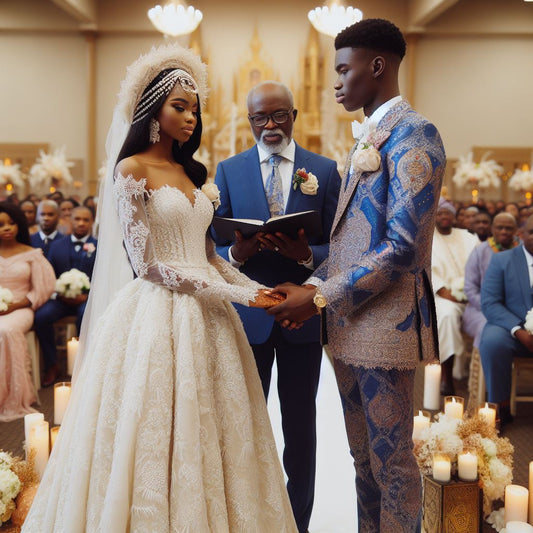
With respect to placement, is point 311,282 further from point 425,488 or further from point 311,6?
point 311,6

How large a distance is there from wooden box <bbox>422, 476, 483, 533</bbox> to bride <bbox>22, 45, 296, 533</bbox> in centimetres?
86

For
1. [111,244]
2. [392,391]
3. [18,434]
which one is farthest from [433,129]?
[18,434]

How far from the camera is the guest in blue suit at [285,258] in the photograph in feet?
9.25

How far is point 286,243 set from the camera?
253 cm

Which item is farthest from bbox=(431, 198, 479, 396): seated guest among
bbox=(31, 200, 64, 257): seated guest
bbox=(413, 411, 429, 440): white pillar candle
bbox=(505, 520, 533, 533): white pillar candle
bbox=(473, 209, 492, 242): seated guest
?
bbox=(31, 200, 64, 257): seated guest

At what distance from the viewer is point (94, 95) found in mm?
14594

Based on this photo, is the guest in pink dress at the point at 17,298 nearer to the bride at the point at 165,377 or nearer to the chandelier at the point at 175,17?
the bride at the point at 165,377

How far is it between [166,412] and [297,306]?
1.83ft

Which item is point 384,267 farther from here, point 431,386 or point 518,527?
point 431,386

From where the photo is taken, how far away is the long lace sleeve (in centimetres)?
230

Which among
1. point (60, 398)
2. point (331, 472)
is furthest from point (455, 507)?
point (60, 398)

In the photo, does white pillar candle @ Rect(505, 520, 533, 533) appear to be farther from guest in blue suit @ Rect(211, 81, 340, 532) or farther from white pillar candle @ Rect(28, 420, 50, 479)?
white pillar candle @ Rect(28, 420, 50, 479)

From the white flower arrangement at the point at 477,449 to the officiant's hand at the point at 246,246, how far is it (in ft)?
4.47

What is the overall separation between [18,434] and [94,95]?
37.4 ft
